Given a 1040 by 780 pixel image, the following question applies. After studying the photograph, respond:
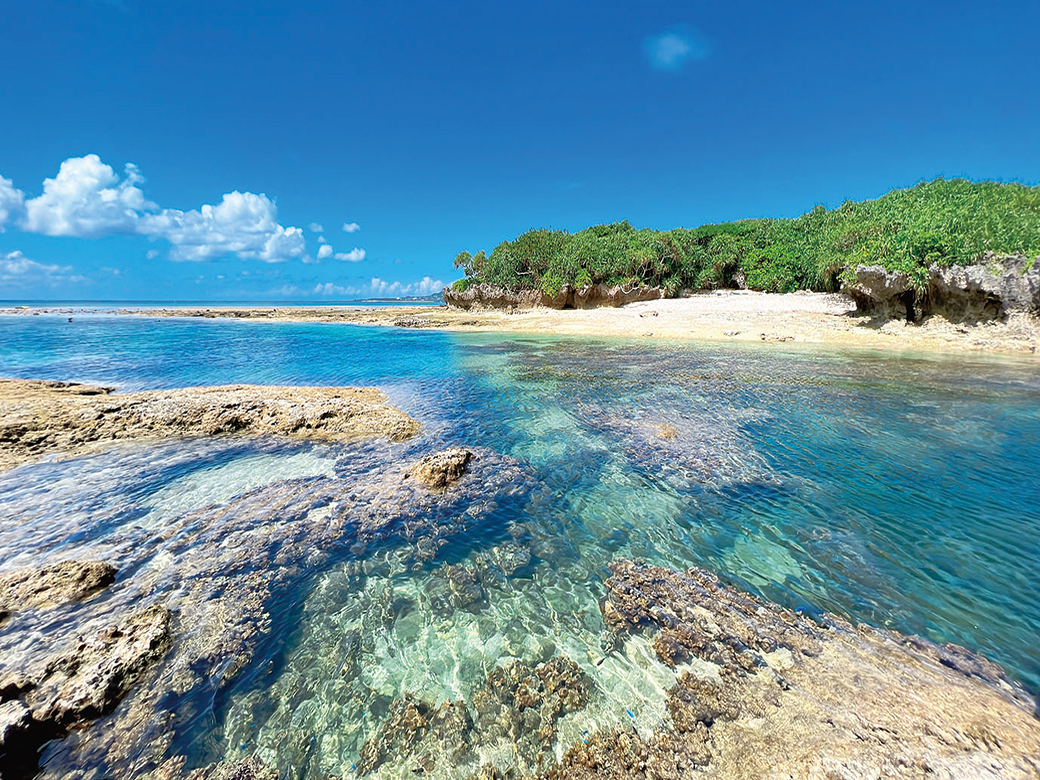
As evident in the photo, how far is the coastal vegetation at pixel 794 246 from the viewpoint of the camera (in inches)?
1013

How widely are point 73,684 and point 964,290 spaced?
134 feet

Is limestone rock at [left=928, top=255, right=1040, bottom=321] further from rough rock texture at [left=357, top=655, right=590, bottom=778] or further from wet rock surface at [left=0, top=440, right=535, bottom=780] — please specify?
rough rock texture at [left=357, top=655, right=590, bottom=778]

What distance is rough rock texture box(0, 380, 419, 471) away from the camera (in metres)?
9.85

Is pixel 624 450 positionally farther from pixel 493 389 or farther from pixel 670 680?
pixel 493 389

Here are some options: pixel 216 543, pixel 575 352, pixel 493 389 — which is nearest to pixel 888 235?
pixel 575 352

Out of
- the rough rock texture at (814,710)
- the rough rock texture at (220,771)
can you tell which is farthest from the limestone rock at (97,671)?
the rough rock texture at (814,710)

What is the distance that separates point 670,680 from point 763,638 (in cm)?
127

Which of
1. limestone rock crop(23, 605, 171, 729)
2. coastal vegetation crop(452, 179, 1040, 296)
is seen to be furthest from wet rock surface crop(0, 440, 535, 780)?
coastal vegetation crop(452, 179, 1040, 296)

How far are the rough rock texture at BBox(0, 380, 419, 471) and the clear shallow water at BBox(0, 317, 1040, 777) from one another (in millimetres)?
Answer: 1047

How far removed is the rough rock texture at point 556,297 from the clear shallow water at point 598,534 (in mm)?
42769

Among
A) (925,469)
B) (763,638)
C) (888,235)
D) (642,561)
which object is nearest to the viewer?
(763,638)

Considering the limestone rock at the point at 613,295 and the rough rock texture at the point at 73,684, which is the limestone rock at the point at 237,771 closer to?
the rough rock texture at the point at 73,684

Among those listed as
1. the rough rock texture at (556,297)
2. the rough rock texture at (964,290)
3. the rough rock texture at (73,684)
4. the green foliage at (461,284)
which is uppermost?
the green foliage at (461,284)

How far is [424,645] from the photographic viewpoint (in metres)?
4.35
